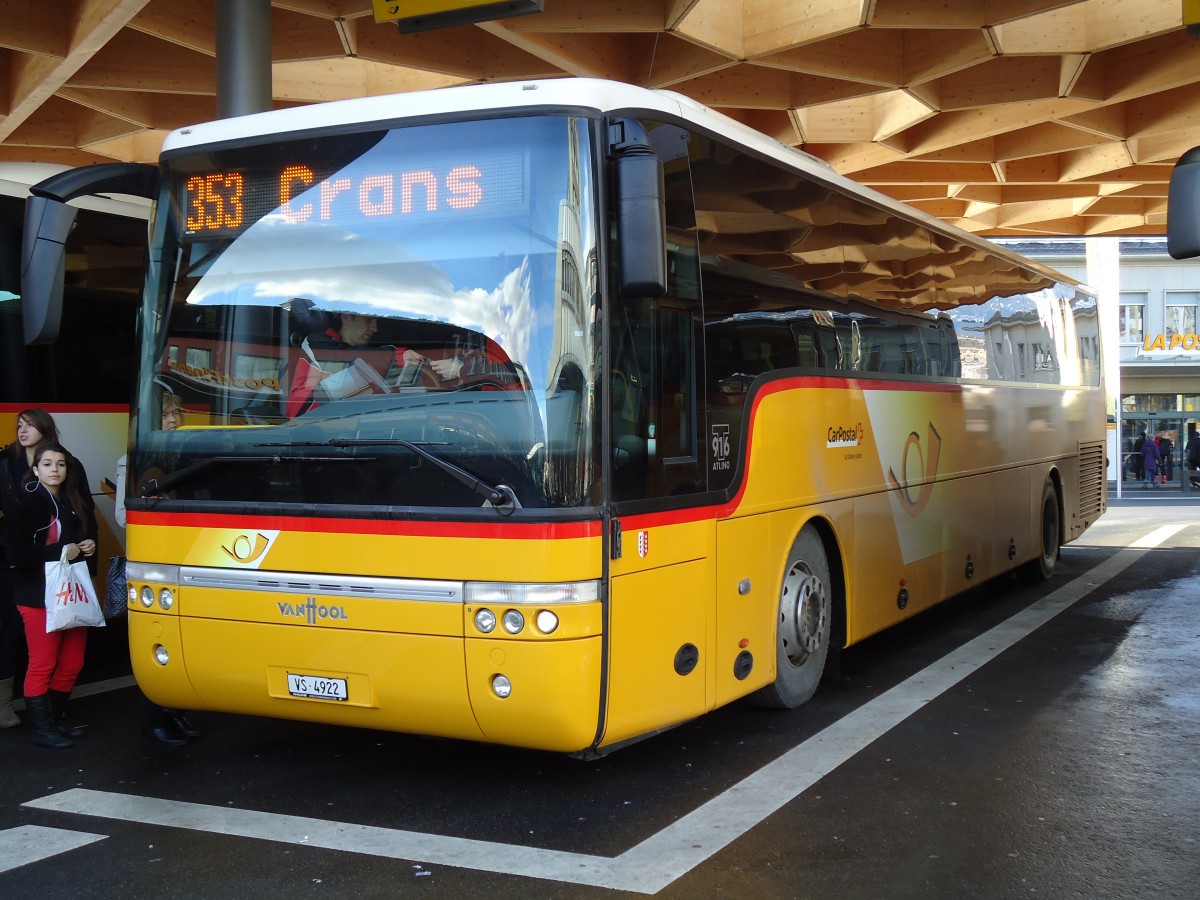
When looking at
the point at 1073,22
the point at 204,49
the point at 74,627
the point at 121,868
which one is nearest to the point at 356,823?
the point at 121,868

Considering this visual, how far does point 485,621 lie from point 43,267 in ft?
8.53

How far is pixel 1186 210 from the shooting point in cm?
682

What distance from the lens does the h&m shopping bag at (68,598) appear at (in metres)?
6.95

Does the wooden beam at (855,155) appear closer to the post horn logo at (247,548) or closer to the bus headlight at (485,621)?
the post horn logo at (247,548)

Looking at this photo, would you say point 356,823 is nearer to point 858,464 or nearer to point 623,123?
point 623,123

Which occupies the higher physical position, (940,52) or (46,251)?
(940,52)

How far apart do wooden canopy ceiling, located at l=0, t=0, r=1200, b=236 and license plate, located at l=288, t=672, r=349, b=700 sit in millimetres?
6508

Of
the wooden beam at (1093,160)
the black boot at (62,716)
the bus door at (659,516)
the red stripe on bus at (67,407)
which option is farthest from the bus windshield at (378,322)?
the wooden beam at (1093,160)

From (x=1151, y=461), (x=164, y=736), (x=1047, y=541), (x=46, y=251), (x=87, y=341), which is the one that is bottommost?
(x=164, y=736)

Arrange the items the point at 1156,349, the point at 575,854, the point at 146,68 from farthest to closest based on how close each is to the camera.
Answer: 1. the point at 1156,349
2. the point at 146,68
3. the point at 575,854

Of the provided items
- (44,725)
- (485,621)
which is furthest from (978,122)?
(44,725)

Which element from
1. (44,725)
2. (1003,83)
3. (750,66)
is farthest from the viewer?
(750,66)

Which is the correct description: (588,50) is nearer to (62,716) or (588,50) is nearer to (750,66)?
(750,66)

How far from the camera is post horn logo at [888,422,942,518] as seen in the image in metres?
9.18
